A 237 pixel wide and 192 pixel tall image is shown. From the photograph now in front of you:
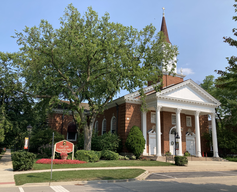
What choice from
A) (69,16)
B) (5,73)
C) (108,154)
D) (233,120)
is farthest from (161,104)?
(5,73)

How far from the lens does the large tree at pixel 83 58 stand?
19.2 metres

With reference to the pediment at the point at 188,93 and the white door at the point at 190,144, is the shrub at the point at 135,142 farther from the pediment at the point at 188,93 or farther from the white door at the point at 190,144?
the white door at the point at 190,144

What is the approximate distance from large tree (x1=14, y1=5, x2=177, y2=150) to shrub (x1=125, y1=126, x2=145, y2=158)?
5.31 meters

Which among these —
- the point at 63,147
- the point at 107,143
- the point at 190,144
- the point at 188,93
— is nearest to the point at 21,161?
the point at 63,147

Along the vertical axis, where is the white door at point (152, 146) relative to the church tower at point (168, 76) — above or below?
below

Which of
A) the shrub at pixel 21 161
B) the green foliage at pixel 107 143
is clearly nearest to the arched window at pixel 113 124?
the green foliage at pixel 107 143

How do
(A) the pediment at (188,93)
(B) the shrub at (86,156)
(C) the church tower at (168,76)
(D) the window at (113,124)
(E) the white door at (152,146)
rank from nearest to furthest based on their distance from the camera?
1. (B) the shrub at (86,156)
2. (A) the pediment at (188,93)
3. (E) the white door at (152,146)
4. (D) the window at (113,124)
5. (C) the church tower at (168,76)

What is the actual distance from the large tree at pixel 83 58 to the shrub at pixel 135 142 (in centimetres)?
531

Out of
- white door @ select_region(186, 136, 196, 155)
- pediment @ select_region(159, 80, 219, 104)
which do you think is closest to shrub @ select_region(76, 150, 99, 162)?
pediment @ select_region(159, 80, 219, 104)

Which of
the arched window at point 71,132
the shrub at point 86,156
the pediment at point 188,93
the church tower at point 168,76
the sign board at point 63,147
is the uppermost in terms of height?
the church tower at point 168,76

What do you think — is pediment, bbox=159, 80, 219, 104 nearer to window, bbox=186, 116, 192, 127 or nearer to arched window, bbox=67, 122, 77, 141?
window, bbox=186, 116, 192, 127

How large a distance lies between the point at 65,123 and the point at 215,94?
25.7 meters

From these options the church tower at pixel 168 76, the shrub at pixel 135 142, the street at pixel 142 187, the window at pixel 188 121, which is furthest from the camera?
the church tower at pixel 168 76

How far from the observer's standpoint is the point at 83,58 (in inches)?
744
